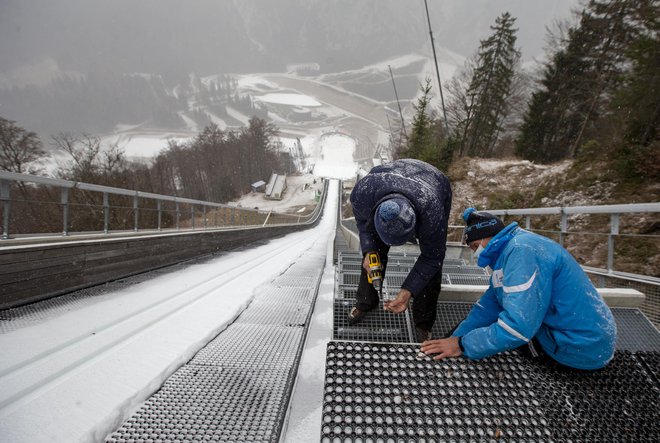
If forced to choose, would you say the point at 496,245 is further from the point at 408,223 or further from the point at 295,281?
the point at 295,281

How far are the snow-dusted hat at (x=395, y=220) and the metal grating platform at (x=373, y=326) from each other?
83cm

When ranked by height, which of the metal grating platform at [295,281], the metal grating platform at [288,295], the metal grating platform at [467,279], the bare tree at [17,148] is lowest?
the metal grating platform at [295,281]

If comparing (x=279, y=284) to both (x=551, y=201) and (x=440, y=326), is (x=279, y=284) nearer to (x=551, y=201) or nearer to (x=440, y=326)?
(x=440, y=326)

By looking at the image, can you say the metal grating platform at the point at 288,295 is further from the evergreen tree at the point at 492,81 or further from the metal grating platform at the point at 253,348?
the evergreen tree at the point at 492,81

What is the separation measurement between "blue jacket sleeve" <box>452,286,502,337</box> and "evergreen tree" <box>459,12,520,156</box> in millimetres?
24034

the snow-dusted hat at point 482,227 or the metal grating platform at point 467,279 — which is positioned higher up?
the snow-dusted hat at point 482,227

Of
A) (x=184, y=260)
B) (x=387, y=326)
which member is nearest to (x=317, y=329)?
(x=387, y=326)

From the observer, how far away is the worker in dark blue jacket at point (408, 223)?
7.09 ft

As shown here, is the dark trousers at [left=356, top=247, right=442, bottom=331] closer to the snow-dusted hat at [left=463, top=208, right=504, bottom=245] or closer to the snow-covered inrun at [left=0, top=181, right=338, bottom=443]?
the snow-covered inrun at [left=0, top=181, right=338, bottom=443]

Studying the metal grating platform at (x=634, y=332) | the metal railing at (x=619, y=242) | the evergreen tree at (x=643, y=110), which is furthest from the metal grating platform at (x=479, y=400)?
the evergreen tree at (x=643, y=110)

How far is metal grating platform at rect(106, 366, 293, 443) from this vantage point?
152 cm

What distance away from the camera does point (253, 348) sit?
2352 millimetres

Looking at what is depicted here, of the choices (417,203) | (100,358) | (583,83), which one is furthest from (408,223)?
(583,83)

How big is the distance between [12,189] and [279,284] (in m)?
3.15
